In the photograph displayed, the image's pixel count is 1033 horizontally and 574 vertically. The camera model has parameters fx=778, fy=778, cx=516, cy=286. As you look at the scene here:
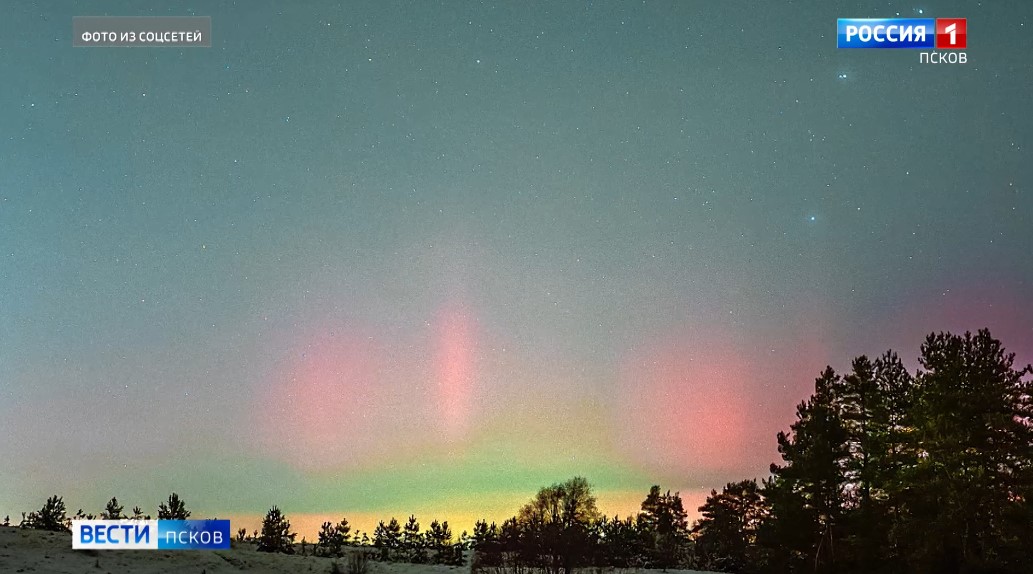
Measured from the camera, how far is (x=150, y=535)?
48.4 meters

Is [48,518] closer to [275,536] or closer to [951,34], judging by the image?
[275,536]

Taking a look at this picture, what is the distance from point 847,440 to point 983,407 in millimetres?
10899

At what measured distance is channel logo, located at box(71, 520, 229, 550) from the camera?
44.4m

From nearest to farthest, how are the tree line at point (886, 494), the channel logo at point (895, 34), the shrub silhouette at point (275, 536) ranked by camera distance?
the channel logo at point (895, 34), the tree line at point (886, 494), the shrub silhouette at point (275, 536)

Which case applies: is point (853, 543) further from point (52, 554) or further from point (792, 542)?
point (52, 554)

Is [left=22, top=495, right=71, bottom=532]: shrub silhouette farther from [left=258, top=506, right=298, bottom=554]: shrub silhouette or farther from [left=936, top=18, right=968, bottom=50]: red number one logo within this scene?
[left=936, top=18, right=968, bottom=50]: red number one logo

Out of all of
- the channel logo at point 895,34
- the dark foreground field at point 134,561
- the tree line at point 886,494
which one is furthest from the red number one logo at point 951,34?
the dark foreground field at point 134,561

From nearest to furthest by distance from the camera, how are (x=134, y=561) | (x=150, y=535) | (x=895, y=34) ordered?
1. (x=895, y=34)
2. (x=134, y=561)
3. (x=150, y=535)

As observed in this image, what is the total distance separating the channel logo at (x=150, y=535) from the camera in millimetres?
44438

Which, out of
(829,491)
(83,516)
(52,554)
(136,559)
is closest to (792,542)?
(829,491)

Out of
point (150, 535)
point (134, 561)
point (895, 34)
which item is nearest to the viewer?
point (895, 34)

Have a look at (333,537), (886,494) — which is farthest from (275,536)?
(886,494)

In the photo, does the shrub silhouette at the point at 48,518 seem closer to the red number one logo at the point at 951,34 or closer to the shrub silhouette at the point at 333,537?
the shrub silhouette at the point at 333,537

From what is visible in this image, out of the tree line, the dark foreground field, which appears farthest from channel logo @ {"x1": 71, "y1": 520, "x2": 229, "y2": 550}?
the tree line
